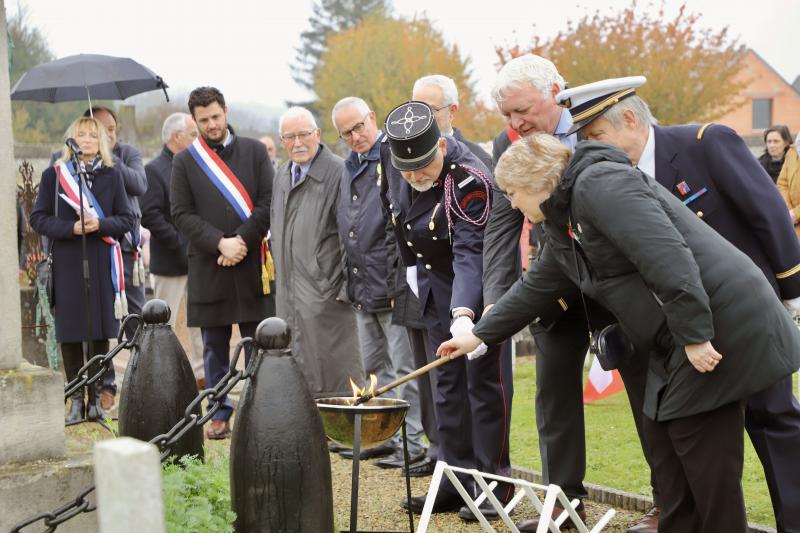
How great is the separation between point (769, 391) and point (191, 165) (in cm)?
508

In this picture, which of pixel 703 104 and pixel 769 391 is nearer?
pixel 769 391

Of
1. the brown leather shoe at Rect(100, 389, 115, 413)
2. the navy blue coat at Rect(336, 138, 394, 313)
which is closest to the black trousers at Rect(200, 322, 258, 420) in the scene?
the brown leather shoe at Rect(100, 389, 115, 413)

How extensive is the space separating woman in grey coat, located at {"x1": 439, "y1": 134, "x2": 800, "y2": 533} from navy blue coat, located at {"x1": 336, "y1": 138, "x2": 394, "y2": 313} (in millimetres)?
2976

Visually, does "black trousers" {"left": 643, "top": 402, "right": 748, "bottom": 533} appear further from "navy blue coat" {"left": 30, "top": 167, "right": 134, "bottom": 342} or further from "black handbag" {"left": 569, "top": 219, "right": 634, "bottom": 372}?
"navy blue coat" {"left": 30, "top": 167, "right": 134, "bottom": 342}

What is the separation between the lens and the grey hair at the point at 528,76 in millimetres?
5145

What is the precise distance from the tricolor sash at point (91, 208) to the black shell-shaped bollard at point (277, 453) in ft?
16.2

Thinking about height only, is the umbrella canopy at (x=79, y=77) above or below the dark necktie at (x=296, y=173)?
above

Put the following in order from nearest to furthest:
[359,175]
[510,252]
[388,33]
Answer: [510,252] < [359,175] < [388,33]

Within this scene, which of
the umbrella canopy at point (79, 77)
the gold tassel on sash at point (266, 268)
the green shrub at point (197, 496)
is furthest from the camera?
the umbrella canopy at point (79, 77)

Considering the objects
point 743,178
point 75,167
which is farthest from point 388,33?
point 743,178

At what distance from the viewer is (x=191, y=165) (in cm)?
852

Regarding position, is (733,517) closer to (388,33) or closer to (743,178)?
(743,178)

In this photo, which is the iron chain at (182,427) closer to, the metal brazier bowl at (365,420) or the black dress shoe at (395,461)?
the metal brazier bowl at (365,420)

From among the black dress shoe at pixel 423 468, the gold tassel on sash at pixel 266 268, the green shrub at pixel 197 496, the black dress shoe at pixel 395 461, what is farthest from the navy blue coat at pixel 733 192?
the gold tassel on sash at pixel 266 268
